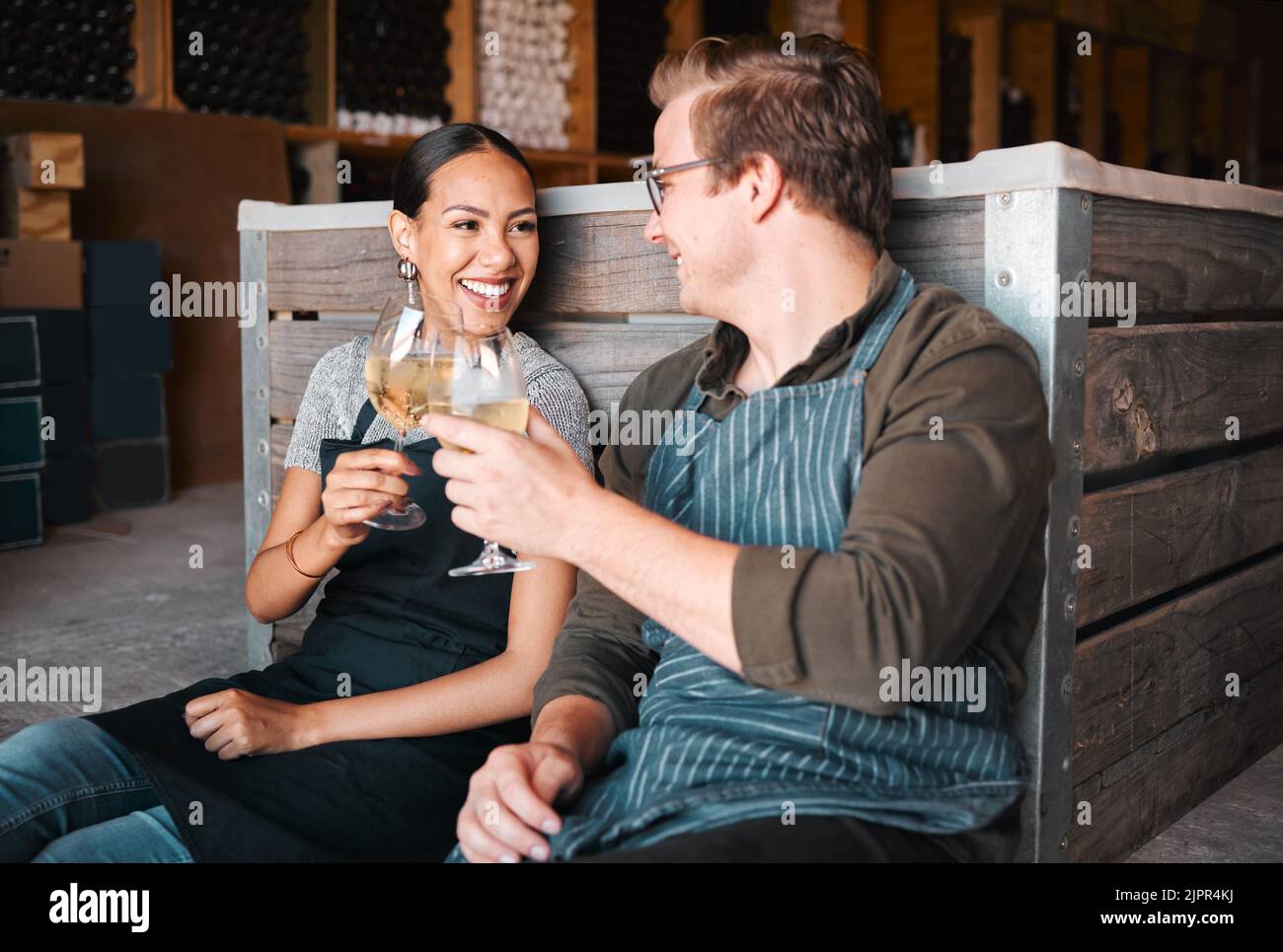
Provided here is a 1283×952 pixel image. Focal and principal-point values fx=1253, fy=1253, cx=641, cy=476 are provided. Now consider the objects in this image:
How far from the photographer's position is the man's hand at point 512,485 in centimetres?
119

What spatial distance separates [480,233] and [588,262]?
206 millimetres

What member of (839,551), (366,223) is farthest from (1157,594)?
(366,223)

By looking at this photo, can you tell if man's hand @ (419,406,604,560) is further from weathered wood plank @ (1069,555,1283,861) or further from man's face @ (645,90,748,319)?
weathered wood plank @ (1069,555,1283,861)

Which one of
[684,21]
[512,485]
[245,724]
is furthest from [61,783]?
[684,21]

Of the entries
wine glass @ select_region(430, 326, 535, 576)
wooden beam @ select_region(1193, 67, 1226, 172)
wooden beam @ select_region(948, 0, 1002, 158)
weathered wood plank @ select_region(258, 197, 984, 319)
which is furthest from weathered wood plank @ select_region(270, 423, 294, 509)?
wooden beam @ select_region(1193, 67, 1226, 172)

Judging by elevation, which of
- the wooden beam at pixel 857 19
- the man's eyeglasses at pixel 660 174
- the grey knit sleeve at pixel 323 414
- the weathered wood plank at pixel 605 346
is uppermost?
the wooden beam at pixel 857 19

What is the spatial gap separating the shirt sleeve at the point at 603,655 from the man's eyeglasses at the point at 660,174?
348 millimetres

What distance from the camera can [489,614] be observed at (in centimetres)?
179

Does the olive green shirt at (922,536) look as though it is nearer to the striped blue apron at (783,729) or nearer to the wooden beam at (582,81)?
the striped blue apron at (783,729)

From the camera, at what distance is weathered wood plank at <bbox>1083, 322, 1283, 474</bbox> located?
1.65m

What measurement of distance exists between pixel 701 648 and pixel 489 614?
2.17ft

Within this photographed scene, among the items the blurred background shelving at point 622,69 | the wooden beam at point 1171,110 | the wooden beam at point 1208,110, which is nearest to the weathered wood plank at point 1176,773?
the blurred background shelving at point 622,69

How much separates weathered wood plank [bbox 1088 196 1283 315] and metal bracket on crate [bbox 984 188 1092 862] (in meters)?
0.05
